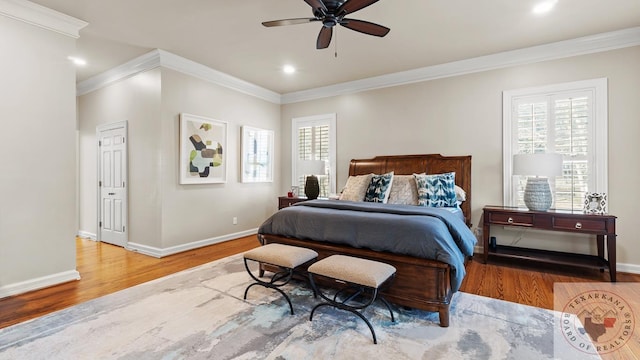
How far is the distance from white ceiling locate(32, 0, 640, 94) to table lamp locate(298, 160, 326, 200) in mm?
1582

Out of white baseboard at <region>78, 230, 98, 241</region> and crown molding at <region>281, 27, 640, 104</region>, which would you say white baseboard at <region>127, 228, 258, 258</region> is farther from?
crown molding at <region>281, 27, 640, 104</region>

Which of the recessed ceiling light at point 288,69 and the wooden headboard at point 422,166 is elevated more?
the recessed ceiling light at point 288,69

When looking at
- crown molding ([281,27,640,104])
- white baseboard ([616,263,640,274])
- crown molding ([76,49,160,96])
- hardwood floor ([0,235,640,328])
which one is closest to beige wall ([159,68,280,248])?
crown molding ([76,49,160,96])

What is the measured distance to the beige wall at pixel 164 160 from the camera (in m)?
4.15

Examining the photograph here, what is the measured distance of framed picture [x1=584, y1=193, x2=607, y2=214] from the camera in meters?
3.28

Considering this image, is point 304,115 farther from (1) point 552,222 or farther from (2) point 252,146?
(1) point 552,222

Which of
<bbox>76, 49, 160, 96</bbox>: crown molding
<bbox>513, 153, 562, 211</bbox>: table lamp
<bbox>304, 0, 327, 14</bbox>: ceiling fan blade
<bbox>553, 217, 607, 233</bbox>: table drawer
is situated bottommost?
<bbox>553, 217, 607, 233</bbox>: table drawer

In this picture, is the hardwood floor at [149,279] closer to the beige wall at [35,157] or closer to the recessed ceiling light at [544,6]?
the beige wall at [35,157]

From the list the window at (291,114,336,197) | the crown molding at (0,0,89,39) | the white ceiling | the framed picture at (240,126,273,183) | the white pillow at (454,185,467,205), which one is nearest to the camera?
the crown molding at (0,0,89,39)

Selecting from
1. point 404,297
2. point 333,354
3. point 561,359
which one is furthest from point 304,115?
point 561,359

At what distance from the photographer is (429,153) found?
462cm

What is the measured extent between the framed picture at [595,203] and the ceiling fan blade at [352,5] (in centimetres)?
328

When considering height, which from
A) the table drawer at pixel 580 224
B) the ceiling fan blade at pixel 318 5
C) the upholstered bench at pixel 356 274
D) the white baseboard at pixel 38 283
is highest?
the ceiling fan blade at pixel 318 5

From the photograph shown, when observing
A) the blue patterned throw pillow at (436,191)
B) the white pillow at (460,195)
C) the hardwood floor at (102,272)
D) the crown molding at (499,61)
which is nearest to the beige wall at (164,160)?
the hardwood floor at (102,272)
